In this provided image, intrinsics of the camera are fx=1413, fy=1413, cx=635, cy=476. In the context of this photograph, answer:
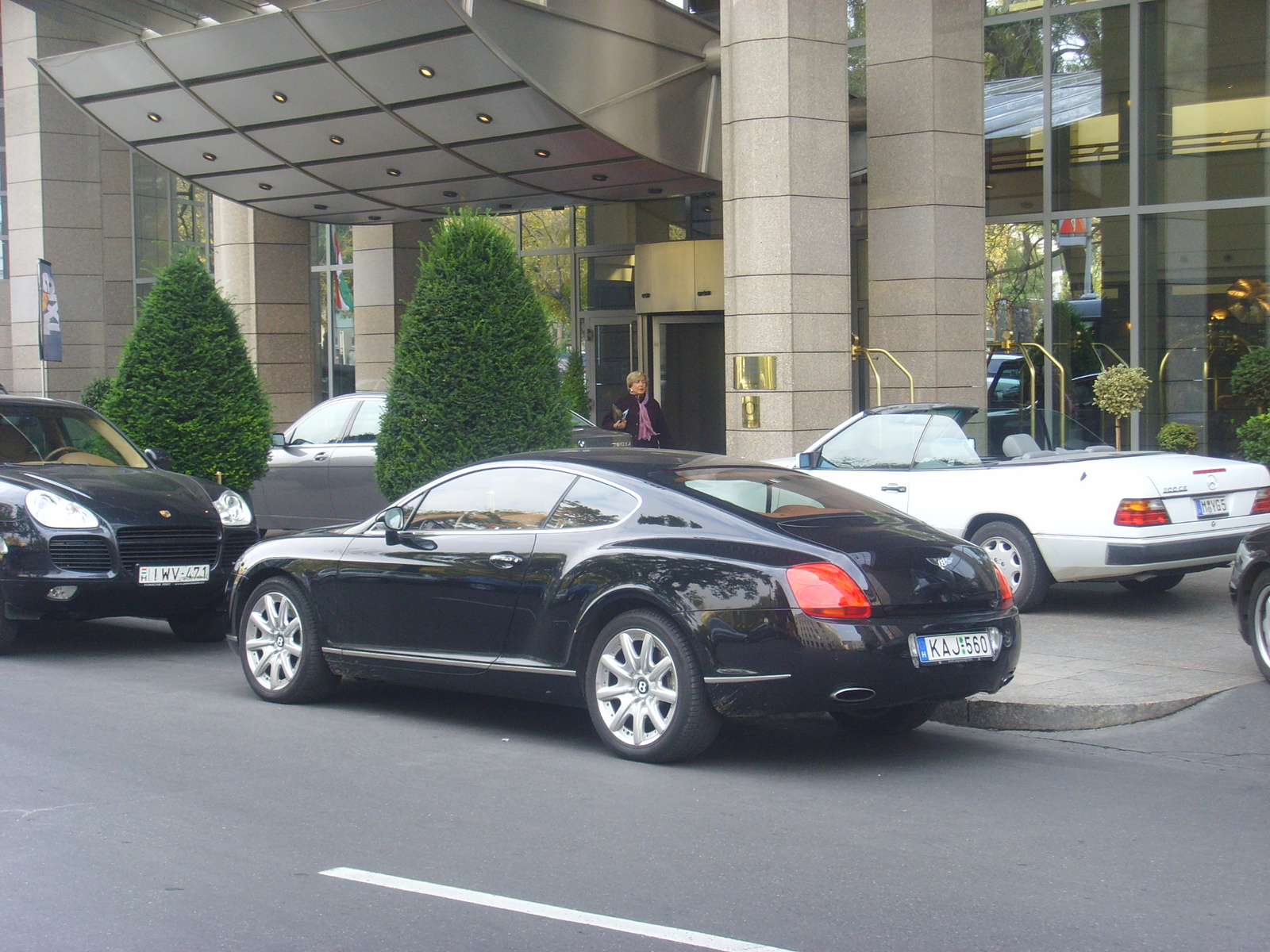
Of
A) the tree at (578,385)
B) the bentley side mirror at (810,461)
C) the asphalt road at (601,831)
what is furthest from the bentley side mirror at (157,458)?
the tree at (578,385)

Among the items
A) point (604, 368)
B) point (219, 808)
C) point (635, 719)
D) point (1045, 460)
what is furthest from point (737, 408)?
point (219, 808)

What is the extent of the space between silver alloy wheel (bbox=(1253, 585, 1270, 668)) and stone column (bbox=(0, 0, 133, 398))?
958 inches

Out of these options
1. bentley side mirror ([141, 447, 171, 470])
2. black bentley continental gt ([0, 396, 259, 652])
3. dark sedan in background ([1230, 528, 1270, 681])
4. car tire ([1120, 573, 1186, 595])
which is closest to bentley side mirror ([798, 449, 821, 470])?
car tire ([1120, 573, 1186, 595])

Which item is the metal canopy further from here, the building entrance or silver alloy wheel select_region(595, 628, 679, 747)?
silver alloy wheel select_region(595, 628, 679, 747)

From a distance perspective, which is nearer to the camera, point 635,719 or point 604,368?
point 635,719

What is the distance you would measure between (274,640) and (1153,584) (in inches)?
279

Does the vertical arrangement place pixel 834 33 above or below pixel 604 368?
above

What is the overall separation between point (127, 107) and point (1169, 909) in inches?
711

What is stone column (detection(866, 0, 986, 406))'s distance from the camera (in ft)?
54.0

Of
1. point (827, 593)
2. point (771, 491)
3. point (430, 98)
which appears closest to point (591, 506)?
point (771, 491)

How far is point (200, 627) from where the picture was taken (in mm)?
10406

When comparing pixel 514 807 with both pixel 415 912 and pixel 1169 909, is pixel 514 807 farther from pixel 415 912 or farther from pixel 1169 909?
pixel 1169 909

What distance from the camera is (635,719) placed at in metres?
6.45

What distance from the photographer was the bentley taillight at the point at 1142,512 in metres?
9.61
